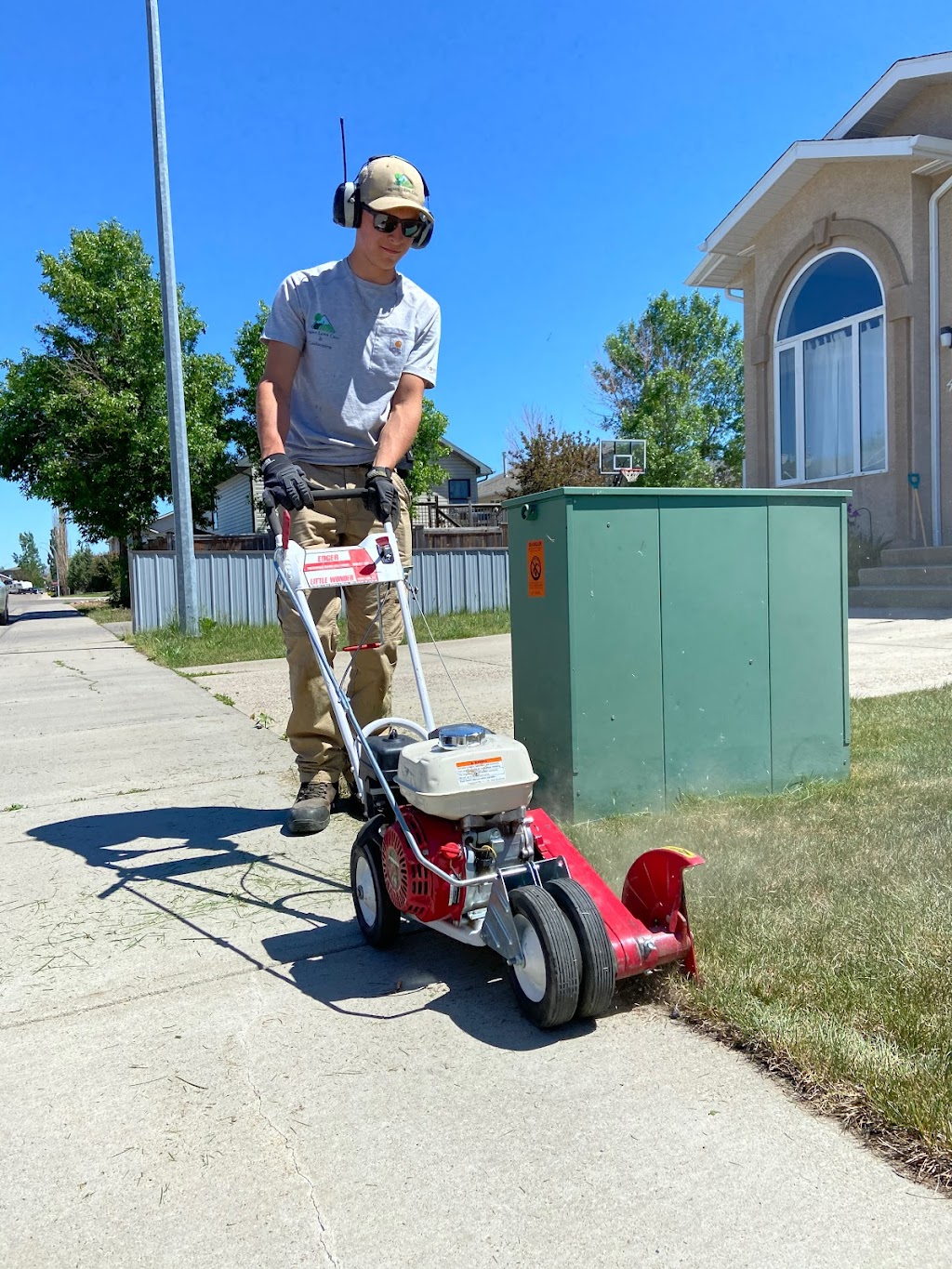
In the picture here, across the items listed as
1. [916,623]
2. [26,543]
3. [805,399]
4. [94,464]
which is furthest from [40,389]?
[26,543]

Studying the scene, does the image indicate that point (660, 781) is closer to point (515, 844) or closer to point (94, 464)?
point (515, 844)

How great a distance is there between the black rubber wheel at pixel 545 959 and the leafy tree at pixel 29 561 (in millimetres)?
136434

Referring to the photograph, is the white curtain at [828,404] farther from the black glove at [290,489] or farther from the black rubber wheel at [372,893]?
the black rubber wheel at [372,893]

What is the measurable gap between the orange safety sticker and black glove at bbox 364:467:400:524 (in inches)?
24.6

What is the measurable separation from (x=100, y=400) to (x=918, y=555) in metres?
21.0

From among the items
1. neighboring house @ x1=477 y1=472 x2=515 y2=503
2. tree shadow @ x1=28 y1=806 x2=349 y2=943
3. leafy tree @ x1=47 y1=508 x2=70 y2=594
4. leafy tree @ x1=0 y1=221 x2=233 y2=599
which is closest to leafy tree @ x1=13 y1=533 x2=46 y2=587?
leafy tree @ x1=47 y1=508 x2=70 y2=594

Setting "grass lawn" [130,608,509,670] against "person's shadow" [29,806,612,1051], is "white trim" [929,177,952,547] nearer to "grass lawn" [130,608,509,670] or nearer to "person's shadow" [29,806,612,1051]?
"grass lawn" [130,608,509,670]

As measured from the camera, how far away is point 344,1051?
7.80ft

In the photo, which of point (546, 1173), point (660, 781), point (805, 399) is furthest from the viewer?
point (805, 399)

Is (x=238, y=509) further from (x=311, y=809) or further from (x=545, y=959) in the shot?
(x=545, y=959)

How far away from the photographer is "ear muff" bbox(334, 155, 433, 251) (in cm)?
373

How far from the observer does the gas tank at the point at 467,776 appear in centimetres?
247

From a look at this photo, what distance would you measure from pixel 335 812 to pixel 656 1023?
2273mm

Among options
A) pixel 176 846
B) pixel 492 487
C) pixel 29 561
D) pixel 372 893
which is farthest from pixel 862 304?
pixel 29 561
